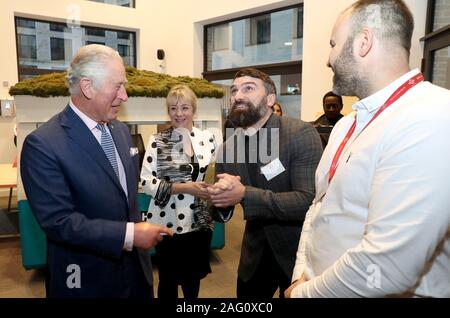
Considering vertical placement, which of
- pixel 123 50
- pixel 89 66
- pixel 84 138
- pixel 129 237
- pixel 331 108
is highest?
pixel 123 50

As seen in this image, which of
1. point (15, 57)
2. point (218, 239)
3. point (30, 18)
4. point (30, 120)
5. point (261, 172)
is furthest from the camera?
point (30, 18)

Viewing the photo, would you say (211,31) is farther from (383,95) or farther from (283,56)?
(383,95)

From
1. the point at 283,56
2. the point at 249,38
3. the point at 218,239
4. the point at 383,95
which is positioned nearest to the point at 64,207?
the point at 383,95

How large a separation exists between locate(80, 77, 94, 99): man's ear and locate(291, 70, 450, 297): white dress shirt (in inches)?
39.1

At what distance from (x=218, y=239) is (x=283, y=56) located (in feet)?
13.9

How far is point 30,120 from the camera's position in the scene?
2.79m

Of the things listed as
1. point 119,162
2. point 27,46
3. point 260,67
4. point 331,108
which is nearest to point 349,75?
point 119,162

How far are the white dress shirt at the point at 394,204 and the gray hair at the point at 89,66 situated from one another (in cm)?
99

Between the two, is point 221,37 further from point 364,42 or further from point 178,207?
point 364,42

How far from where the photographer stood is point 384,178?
2.62 ft

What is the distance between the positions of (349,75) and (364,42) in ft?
0.32

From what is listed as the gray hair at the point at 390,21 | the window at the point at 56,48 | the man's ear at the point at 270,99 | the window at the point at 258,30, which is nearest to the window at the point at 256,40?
the window at the point at 258,30

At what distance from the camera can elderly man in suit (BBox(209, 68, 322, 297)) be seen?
1.57 meters

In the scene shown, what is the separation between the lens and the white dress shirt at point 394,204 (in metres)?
0.75
